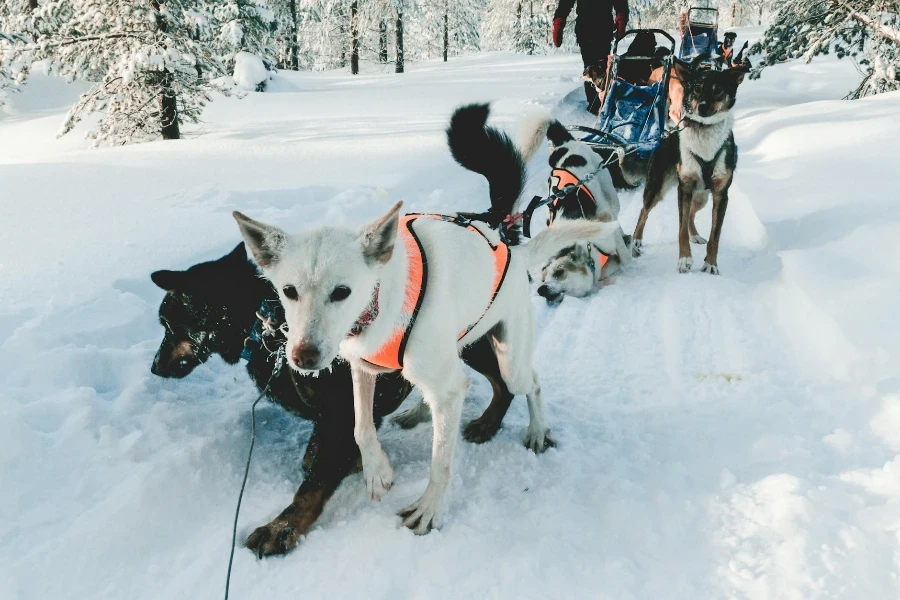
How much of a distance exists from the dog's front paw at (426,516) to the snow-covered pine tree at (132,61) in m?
8.17

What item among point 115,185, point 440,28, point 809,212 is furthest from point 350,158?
point 440,28

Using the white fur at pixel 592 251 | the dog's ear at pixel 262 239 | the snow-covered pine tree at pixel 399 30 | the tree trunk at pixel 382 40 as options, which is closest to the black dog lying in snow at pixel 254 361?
the dog's ear at pixel 262 239

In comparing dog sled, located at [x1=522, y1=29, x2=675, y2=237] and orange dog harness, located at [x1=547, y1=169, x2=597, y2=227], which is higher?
dog sled, located at [x1=522, y1=29, x2=675, y2=237]

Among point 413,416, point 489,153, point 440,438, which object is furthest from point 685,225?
point 440,438

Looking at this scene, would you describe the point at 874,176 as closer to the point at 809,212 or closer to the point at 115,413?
the point at 809,212

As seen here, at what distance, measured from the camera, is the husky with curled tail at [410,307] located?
1.66 m

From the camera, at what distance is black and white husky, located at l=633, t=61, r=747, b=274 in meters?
4.58

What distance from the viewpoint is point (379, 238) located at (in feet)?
5.82

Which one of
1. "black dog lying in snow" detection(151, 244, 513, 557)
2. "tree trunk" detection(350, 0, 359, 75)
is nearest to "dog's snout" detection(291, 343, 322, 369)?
"black dog lying in snow" detection(151, 244, 513, 557)

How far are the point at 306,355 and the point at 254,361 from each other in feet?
3.29

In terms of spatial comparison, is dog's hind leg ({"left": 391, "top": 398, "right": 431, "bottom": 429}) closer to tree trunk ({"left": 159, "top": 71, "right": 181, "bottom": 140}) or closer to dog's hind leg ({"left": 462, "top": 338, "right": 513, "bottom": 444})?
dog's hind leg ({"left": 462, "top": 338, "right": 513, "bottom": 444})

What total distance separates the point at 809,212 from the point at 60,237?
5795 mm

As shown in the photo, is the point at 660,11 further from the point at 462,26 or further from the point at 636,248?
the point at 636,248

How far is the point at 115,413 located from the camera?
2494mm
